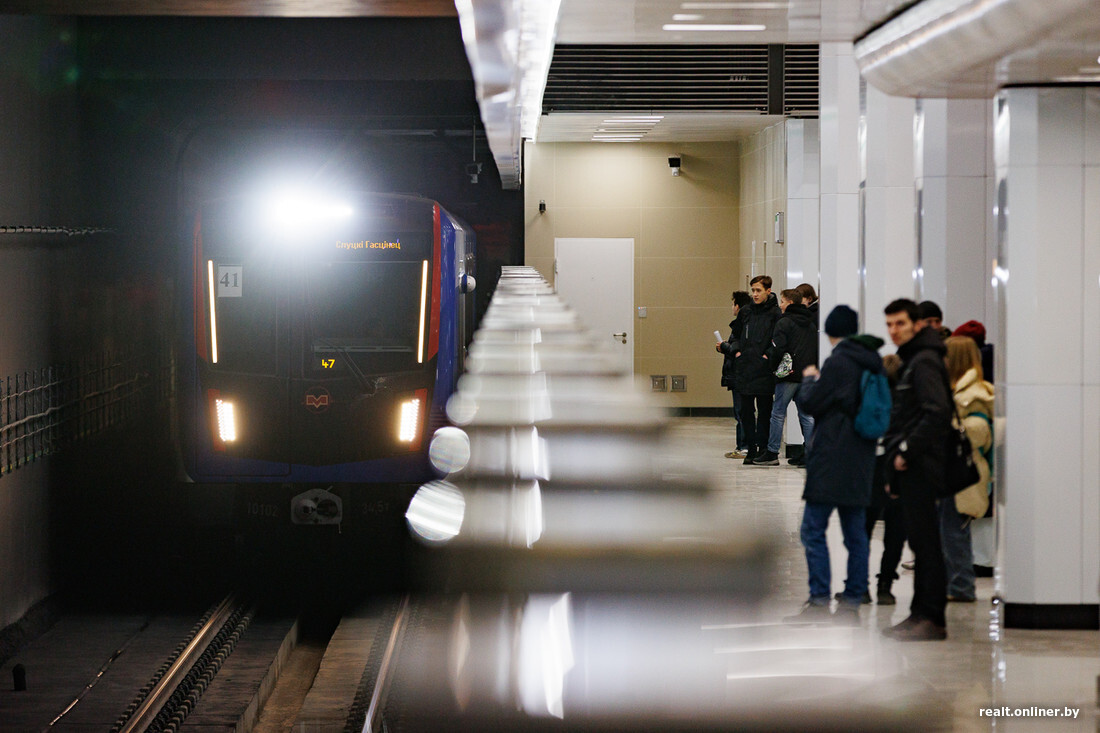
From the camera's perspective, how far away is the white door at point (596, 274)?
16.4 m

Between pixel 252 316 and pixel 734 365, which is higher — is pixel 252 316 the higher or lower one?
the higher one

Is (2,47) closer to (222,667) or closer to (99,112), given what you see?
(99,112)

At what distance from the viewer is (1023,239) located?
5992 millimetres

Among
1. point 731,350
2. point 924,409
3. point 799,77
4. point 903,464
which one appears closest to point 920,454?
point 903,464

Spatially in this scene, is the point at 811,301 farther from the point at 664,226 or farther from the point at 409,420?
the point at 664,226

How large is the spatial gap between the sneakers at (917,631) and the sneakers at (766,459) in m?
6.19

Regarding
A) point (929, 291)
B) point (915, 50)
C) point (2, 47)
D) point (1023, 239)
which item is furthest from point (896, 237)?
point (2, 47)

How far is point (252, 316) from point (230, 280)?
29 cm

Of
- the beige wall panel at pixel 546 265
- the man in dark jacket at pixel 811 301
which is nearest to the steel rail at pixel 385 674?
the man in dark jacket at pixel 811 301

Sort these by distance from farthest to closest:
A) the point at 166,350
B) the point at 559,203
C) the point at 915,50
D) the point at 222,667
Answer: the point at 559,203 → the point at 166,350 → the point at 222,667 → the point at 915,50

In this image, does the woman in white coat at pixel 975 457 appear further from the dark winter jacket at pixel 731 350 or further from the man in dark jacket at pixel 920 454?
the dark winter jacket at pixel 731 350

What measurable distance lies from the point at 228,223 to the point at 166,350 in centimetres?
442

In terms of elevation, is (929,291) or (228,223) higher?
(228,223)

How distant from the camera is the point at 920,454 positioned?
19.1 feet
